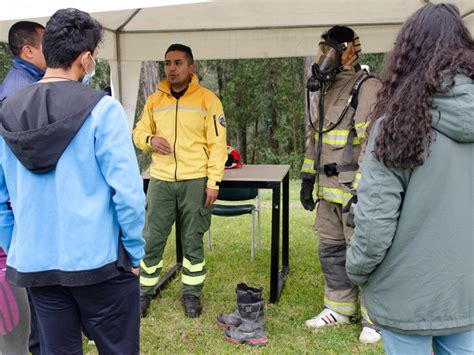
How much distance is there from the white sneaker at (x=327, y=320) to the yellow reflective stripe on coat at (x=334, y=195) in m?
0.84

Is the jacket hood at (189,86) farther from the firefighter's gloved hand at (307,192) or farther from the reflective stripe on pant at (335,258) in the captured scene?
the reflective stripe on pant at (335,258)

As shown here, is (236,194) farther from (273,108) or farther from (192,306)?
(273,108)

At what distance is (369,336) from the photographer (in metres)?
3.13

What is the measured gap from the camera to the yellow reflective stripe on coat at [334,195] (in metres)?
3.11

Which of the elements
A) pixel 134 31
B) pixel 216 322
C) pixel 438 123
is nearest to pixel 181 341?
pixel 216 322

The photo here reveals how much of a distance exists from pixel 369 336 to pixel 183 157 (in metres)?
1.77

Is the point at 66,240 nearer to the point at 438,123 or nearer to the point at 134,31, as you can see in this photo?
the point at 438,123

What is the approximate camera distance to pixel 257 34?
15.1 ft

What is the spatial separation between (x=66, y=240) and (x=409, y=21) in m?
1.39

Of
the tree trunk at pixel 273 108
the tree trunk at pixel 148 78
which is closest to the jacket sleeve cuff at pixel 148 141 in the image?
the tree trunk at pixel 148 78

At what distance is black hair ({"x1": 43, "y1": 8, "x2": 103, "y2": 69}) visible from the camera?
5.66 ft

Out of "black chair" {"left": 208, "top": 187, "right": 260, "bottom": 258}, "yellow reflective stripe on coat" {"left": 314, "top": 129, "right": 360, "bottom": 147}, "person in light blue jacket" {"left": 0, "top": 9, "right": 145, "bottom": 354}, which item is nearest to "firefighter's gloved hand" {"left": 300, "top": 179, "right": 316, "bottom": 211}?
"yellow reflective stripe on coat" {"left": 314, "top": 129, "right": 360, "bottom": 147}

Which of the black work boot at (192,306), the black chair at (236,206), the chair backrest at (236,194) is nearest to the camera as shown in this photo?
the black work boot at (192,306)

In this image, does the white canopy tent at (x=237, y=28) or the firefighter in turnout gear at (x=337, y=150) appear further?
the white canopy tent at (x=237, y=28)
